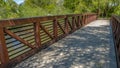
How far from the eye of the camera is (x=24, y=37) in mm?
4250

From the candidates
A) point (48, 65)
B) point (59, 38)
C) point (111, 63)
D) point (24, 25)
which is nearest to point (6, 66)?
point (48, 65)

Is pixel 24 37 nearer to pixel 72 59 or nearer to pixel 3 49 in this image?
pixel 3 49

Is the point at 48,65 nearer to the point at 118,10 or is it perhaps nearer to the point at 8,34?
the point at 8,34

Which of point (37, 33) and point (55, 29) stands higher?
point (37, 33)

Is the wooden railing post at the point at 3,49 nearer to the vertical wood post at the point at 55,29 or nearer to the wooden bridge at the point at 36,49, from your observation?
the wooden bridge at the point at 36,49

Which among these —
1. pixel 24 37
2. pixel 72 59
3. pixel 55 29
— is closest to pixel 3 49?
pixel 24 37

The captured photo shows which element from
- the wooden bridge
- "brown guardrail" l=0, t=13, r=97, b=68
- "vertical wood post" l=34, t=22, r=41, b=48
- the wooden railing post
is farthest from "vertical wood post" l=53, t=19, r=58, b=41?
the wooden railing post

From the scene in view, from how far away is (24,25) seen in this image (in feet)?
13.7

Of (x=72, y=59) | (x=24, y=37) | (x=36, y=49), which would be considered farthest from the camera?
(x=36, y=49)

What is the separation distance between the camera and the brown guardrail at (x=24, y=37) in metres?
3.37

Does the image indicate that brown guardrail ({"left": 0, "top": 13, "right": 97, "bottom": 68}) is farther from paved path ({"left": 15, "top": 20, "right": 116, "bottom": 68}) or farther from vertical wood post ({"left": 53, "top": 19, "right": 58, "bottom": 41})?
paved path ({"left": 15, "top": 20, "right": 116, "bottom": 68})

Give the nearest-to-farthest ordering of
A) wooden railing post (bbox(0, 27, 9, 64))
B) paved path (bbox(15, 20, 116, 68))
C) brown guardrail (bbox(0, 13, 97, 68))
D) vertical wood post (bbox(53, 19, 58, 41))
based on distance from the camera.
A: wooden railing post (bbox(0, 27, 9, 64))
brown guardrail (bbox(0, 13, 97, 68))
paved path (bbox(15, 20, 116, 68))
vertical wood post (bbox(53, 19, 58, 41))

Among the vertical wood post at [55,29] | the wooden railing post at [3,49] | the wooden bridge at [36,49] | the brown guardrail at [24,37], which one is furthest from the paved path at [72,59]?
the vertical wood post at [55,29]

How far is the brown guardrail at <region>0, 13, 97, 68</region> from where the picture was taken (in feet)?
11.0
